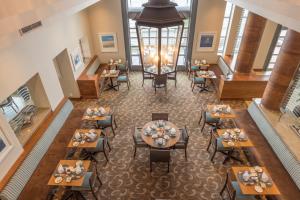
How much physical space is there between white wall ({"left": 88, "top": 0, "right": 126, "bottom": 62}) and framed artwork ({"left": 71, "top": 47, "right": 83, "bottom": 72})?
7.20ft

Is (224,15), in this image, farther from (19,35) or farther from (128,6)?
(19,35)

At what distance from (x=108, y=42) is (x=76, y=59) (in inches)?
109

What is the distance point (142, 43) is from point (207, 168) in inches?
164

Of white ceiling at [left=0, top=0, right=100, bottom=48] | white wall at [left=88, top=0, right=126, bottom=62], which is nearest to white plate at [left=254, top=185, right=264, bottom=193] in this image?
white ceiling at [left=0, top=0, right=100, bottom=48]

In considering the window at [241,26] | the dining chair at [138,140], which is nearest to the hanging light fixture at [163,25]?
the dining chair at [138,140]

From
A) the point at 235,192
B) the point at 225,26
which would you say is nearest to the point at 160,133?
the point at 235,192

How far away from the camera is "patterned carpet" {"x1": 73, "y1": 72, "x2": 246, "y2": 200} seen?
16.8 feet

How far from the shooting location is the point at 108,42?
10.4 m

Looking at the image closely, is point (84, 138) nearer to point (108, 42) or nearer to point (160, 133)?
point (160, 133)

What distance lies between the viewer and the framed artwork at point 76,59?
7.80 metres

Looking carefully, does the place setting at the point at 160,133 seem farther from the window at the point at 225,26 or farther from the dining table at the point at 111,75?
the window at the point at 225,26

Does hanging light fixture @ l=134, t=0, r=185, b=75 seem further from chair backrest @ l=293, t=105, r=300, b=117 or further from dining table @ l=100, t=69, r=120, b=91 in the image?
dining table @ l=100, t=69, r=120, b=91

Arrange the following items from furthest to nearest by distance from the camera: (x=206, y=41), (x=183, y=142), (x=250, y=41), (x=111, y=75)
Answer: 1. (x=206, y=41)
2. (x=111, y=75)
3. (x=250, y=41)
4. (x=183, y=142)

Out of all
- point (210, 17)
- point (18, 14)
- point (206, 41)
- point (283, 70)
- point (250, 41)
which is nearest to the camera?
point (18, 14)
